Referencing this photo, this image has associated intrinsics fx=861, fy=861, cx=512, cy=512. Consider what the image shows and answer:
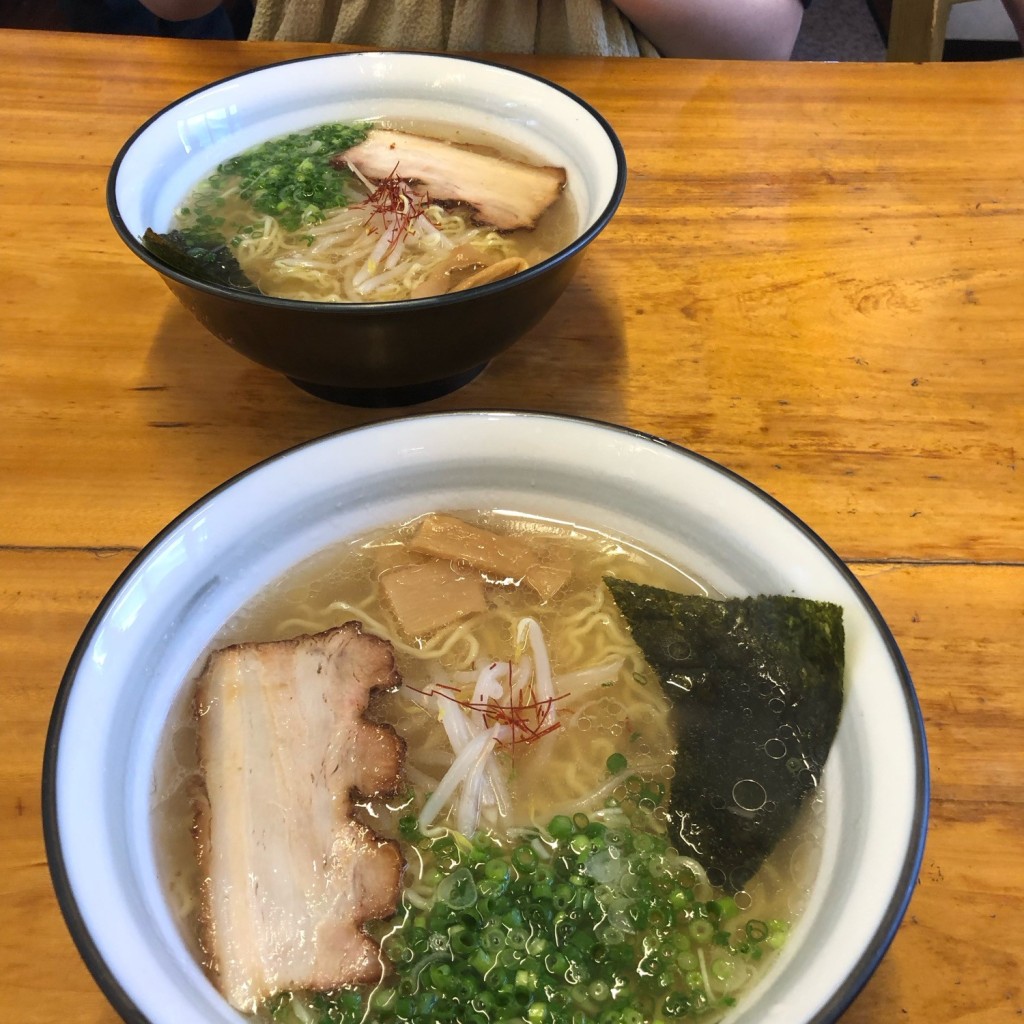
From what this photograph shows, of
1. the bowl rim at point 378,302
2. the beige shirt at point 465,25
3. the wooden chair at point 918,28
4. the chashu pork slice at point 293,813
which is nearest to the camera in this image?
the chashu pork slice at point 293,813

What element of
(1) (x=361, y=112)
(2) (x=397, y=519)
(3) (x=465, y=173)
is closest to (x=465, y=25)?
(1) (x=361, y=112)

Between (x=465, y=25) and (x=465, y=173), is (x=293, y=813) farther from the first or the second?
(x=465, y=25)

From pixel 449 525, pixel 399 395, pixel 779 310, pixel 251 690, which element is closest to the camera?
pixel 251 690

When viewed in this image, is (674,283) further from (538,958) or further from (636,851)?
(538,958)

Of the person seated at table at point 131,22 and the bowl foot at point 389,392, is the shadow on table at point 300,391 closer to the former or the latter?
the bowl foot at point 389,392

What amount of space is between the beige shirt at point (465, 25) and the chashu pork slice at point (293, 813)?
1842 millimetres

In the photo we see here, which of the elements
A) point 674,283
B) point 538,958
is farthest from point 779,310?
point 538,958

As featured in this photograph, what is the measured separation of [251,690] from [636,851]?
46 cm

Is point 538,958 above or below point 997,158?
below

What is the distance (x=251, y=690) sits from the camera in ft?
3.22

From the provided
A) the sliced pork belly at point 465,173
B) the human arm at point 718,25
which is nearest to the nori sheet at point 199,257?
the sliced pork belly at point 465,173

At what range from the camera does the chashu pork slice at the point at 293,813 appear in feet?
2.65

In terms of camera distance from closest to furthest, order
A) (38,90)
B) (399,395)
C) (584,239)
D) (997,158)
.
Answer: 1. (584,239)
2. (399,395)
3. (997,158)
4. (38,90)

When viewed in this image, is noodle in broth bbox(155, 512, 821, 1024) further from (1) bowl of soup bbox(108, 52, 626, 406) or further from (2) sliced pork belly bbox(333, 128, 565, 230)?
(2) sliced pork belly bbox(333, 128, 565, 230)
